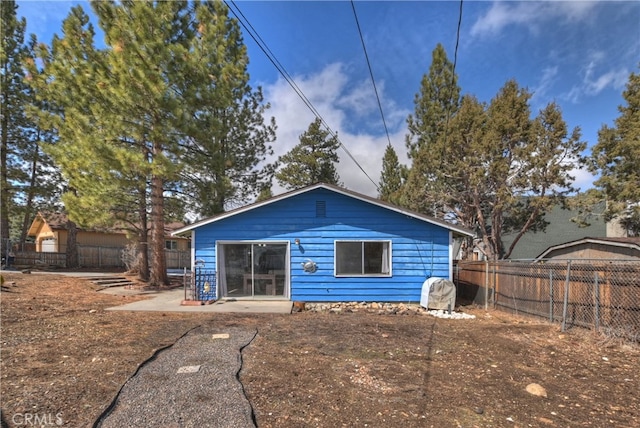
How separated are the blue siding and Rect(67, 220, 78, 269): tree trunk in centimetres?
1405

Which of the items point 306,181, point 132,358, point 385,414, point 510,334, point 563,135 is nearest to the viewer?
point 385,414

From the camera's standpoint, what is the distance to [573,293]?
24.6 ft

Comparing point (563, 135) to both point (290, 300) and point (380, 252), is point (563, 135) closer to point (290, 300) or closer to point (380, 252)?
point (380, 252)

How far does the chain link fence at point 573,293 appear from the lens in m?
6.41

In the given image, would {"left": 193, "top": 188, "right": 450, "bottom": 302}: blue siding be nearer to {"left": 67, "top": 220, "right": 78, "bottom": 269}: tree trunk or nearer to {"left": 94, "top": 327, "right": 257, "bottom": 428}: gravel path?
{"left": 94, "top": 327, "right": 257, "bottom": 428}: gravel path

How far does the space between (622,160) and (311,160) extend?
58.5 ft

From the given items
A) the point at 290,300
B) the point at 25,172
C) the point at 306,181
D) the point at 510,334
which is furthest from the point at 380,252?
the point at 25,172

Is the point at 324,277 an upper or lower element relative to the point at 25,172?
lower

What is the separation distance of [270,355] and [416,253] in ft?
21.5

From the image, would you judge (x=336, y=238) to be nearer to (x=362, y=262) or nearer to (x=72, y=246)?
(x=362, y=262)

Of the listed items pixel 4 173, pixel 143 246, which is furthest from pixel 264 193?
pixel 4 173

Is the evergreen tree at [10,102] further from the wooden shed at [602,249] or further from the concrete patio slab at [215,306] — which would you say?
the wooden shed at [602,249]

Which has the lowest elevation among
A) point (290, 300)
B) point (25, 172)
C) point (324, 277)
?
point (290, 300)

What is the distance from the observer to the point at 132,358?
16.9 feet
